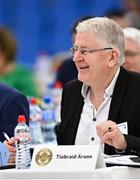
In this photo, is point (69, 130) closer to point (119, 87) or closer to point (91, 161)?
point (119, 87)

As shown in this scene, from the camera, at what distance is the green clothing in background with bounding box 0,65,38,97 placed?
25.8 feet

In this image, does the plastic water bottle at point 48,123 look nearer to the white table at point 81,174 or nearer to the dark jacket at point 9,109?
the dark jacket at point 9,109

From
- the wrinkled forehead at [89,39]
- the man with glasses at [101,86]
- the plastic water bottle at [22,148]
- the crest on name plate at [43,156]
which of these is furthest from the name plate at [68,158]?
the wrinkled forehead at [89,39]

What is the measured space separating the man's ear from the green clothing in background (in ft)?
10.7

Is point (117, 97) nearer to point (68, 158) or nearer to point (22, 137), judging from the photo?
point (22, 137)

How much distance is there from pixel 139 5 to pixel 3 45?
A: 338 cm

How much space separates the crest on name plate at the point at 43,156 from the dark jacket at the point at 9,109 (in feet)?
2.64

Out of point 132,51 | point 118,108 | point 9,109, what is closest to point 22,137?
point 9,109

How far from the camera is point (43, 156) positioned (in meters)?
3.87

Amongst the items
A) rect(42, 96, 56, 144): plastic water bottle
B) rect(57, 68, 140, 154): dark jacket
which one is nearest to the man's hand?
rect(57, 68, 140, 154): dark jacket

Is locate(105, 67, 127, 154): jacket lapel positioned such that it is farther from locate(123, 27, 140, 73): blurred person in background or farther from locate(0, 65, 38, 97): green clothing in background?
locate(0, 65, 38, 97): green clothing in background

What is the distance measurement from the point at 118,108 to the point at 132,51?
4.94 feet

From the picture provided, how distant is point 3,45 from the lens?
7.82m

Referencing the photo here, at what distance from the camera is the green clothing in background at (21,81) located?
25.8 ft
